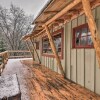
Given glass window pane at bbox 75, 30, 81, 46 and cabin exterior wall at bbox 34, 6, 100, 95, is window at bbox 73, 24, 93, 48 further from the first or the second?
cabin exterior wall at bbox 34, 6, 100, 95

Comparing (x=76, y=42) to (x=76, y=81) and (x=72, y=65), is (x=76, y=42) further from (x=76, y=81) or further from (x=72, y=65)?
(x=76, y=81)

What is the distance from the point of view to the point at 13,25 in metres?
29.0

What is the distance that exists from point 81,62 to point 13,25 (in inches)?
957

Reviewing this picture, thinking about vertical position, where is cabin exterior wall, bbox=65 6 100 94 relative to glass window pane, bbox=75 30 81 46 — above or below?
below

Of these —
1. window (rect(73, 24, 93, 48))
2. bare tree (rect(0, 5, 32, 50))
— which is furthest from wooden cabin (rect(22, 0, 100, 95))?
bare tree (rect(0, 5, 32, 50))

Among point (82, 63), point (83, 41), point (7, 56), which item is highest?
point (83, 41)

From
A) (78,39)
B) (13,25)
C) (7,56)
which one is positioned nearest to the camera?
(78,39)

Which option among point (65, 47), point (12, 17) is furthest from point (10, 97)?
point (12, 17)

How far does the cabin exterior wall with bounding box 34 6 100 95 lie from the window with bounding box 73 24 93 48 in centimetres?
13

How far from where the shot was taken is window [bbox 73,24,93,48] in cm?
545

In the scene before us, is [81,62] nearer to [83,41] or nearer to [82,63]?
[82,63]

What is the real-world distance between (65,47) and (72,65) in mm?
1010

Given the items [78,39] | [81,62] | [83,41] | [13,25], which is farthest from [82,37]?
[13,25]

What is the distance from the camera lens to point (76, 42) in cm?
636
